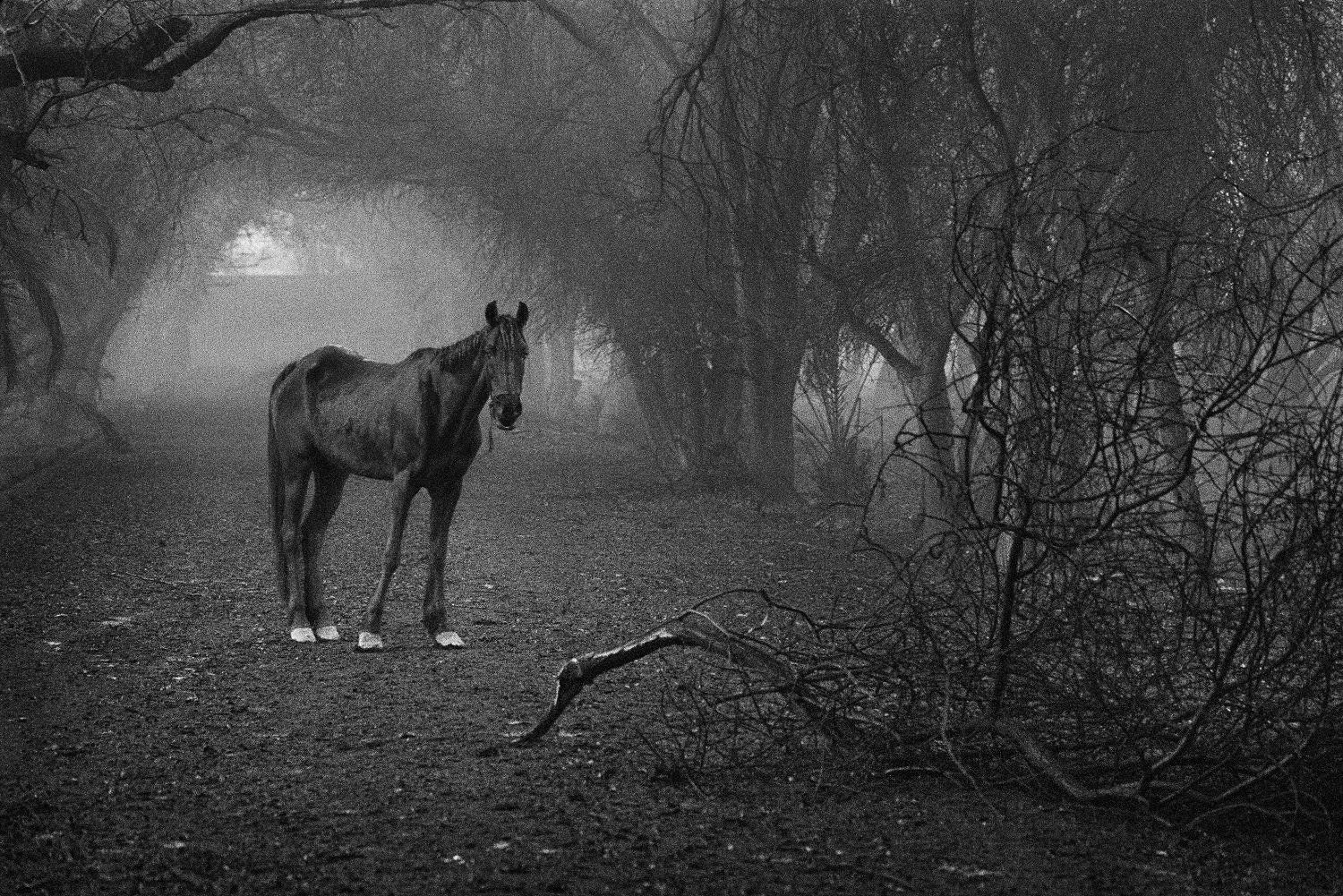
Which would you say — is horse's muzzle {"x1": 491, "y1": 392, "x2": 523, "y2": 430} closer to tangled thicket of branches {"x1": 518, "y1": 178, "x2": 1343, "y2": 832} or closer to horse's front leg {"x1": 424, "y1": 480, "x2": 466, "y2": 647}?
horse's front leg {"x1": 424, "y1": 480, "x2": 466, "y2": 647}

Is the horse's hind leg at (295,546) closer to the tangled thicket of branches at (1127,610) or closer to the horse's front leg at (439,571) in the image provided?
the horse's front leg at (439,571)

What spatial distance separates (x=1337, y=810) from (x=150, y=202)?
27832 millimetres

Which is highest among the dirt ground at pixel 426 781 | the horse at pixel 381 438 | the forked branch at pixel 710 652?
the horse at pixel 381 438

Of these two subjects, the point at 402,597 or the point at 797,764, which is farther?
the point at 402,597

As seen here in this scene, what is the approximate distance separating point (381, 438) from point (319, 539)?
34.3 inches

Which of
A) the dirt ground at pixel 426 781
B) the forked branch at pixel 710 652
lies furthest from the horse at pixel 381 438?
the forked branch at pixel 710 652

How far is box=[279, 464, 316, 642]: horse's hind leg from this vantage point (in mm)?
9703

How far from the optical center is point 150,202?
29.5 m

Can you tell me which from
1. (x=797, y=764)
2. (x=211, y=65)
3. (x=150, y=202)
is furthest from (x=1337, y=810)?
(x=150, y=202)

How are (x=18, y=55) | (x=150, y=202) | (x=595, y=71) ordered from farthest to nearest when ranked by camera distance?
(x=150, y=202) < (x=595, y=71) < (x=18, y=55)

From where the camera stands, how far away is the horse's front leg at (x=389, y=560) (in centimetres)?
925

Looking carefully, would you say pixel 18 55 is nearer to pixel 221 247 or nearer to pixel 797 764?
pixel 797 764

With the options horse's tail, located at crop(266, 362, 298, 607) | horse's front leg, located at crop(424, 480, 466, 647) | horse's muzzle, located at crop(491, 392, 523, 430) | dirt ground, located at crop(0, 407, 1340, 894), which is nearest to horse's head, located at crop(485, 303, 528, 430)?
horse's muzzle, located at crop(491, 392, 523, 430)

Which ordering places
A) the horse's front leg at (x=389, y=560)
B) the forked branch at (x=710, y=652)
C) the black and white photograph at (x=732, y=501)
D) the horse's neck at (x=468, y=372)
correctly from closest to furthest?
the black and white photograph at (x=732, y=501) → the forked branch at (x=710, y=652) → the horse's neck at (x=468, y=372) → the horse's front leg at (x=389, y=560)
